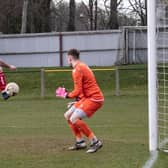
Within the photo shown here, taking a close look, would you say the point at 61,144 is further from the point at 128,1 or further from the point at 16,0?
the point at 128,1

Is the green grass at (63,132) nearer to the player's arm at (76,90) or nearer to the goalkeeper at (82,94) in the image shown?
the goalkeeper at (82,94)

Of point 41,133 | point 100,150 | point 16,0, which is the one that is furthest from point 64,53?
point 100,150

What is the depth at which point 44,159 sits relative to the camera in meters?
9.82

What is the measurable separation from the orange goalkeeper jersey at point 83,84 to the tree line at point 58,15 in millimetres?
34635

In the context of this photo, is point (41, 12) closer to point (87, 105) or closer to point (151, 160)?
point (87, 105)

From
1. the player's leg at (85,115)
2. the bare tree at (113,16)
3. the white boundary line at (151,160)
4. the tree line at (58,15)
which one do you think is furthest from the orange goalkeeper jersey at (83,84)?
the bare tree at (113,16)

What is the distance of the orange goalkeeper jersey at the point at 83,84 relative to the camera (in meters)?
10.3

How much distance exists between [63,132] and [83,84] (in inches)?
151

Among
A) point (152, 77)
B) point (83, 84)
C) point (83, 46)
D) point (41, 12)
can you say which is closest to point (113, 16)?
point (41, 12)

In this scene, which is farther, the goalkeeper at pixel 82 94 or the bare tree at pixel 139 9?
the bare tree at pixel 139 9

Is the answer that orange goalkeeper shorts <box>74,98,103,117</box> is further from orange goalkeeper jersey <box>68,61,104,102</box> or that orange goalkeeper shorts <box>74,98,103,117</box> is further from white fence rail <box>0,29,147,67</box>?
white fence rail <box>0,29,147,67</box>

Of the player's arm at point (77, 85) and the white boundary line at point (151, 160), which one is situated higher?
the player's arm at point (77, 85)

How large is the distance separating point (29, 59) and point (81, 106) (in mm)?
29015

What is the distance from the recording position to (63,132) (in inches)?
552
